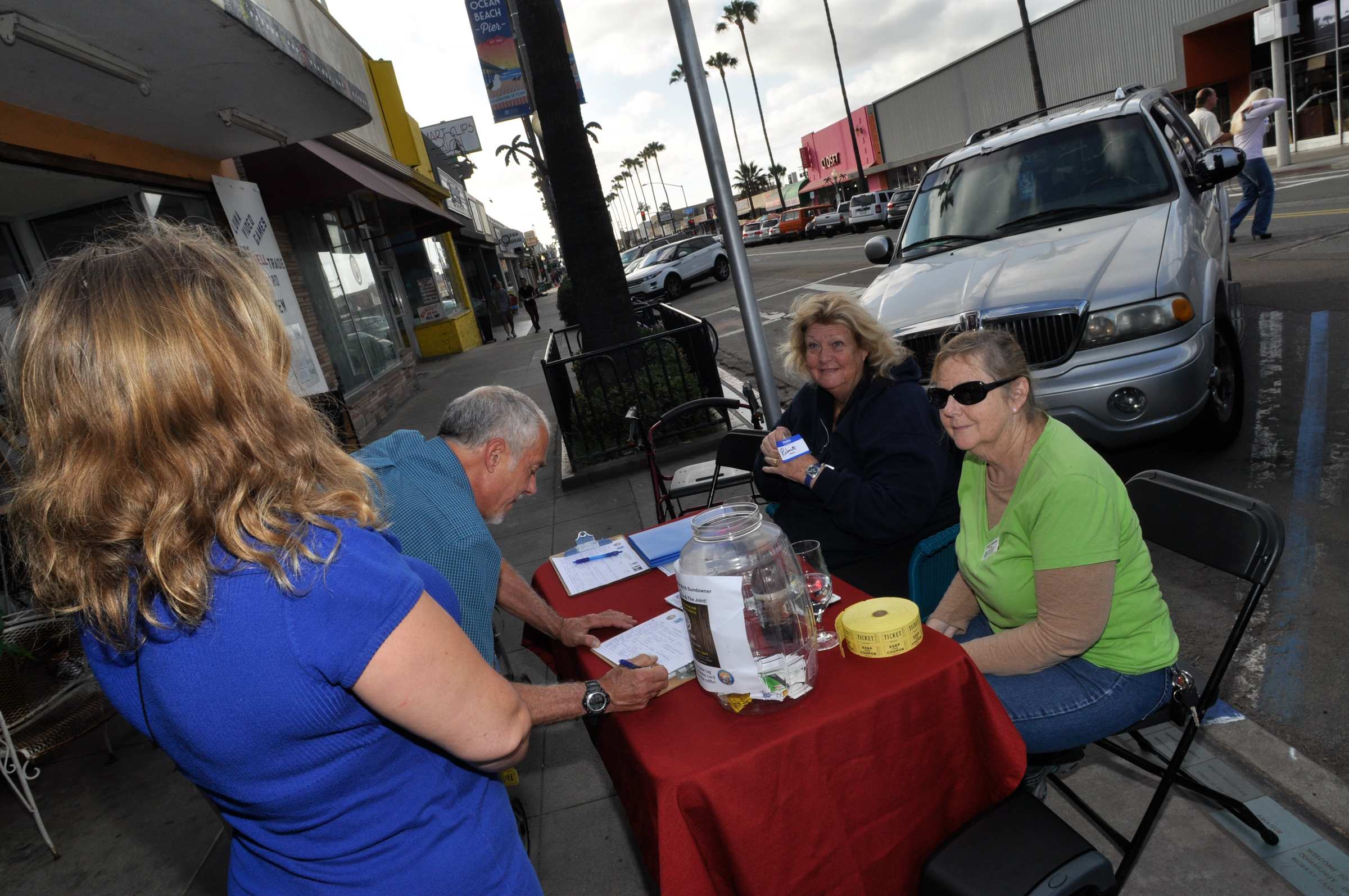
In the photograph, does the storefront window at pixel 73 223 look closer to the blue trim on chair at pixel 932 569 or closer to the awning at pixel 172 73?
the awning at pixel 172 73

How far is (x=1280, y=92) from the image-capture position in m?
22.7

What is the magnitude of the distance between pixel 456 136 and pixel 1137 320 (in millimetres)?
38407

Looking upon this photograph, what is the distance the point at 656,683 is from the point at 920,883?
70 cm

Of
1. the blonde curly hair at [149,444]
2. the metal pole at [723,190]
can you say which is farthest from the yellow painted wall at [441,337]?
the blonde curly hair at [149,444]

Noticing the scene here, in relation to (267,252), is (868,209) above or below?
below

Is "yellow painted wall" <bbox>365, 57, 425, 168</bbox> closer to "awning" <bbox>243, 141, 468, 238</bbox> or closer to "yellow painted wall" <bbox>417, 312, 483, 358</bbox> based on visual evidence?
"yellow painted wall" <bbox>417, 312, 483, 358</bbox>

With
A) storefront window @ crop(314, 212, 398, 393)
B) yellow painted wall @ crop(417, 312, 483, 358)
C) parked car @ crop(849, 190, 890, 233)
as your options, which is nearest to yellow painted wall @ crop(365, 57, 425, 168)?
storefront window @ crop(314, 212, 398, 393)

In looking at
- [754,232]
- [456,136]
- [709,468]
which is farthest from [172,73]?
[754,232]

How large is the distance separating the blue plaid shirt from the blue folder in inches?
24.4

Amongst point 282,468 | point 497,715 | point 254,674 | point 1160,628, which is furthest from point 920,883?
point 282,468

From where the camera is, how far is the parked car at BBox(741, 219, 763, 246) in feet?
141

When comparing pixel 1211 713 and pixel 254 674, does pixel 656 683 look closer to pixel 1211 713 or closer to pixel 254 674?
pixel 254 674

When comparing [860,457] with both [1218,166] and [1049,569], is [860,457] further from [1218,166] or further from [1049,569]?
[1218,166]

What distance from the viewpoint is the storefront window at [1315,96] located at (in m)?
23.2
